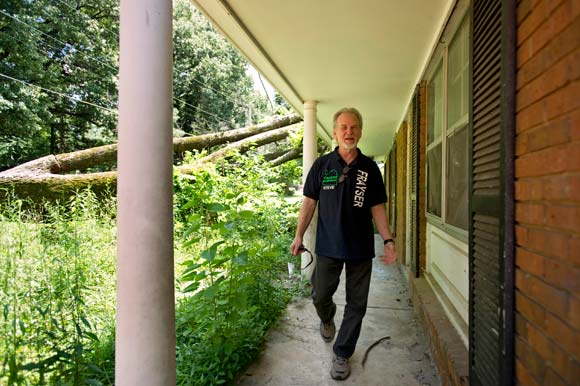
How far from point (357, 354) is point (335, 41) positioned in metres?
2.54

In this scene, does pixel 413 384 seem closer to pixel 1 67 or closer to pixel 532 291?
pixel 532 291

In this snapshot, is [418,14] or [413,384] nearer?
[413,384]

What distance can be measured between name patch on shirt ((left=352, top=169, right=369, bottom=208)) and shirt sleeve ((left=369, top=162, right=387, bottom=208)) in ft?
0.16

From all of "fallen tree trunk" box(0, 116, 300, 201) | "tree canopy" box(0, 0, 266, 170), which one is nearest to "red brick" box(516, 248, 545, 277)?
"fallen tree trunk" box(0, 116, 300, 201)

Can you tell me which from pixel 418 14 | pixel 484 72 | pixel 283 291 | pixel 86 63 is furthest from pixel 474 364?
pixel 86 63

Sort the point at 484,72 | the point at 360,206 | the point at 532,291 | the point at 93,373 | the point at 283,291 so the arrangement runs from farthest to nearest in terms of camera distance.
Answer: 1. the point at 283,291
2. the point at 360,206
3. the point at 93,373
4. the point at 484,72
5. the point at 532,291

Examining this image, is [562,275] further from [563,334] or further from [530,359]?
[530,359]

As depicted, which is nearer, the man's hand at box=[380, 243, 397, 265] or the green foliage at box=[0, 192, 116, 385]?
the green foliage at box=[0, 192, 116, 385]

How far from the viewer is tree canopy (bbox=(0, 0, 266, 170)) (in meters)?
16.0

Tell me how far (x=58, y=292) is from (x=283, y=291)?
2321mm

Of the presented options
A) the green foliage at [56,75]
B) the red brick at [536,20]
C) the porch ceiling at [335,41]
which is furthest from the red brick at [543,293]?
the green foliage at [56,75]

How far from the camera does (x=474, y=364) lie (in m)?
1.67

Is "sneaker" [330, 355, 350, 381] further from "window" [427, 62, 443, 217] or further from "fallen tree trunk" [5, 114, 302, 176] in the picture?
"fallen tree trunk" [5, 114, 302, 176]

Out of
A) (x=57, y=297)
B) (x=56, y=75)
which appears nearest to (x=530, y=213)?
(x=57, y=297)
